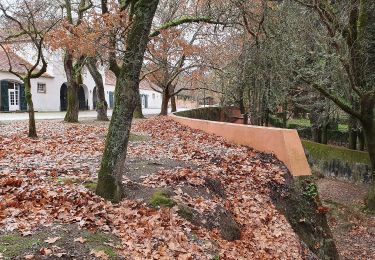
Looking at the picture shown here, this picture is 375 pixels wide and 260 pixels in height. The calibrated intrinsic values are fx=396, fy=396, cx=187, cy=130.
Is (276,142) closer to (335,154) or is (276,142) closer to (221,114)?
(335,154)

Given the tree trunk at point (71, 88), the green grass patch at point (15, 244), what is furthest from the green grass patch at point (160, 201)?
the tree trunk at point (71, 88)

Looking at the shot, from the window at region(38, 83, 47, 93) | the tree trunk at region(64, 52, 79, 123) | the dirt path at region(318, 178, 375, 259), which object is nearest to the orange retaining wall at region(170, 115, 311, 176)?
the dirt path at region(318, 178, 375, 259)

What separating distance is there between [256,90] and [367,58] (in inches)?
241

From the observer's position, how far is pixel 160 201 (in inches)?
255

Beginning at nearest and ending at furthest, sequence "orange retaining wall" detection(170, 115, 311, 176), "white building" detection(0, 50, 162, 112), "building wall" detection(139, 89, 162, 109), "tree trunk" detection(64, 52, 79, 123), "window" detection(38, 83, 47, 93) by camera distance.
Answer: "orange retaining wall" detection(170, 115, 311, 176) → "tree trunk" detection(64, 52, 79, 123) → "white building" detection(0, 50, 162, 112) → "window" detection(38, 83, 47, 93) → "building wall" detection(139, 89, 162, 109)

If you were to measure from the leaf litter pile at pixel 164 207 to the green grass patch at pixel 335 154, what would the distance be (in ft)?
26.9

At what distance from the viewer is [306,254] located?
735 cm

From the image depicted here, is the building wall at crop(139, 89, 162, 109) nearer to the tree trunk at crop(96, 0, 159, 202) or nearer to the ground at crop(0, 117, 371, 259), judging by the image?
the ground at crop(0, 117, 371, 259)

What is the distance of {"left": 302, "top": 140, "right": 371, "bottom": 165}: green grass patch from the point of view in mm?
17452

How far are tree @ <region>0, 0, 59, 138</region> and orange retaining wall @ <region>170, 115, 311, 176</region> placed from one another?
21.8 ft

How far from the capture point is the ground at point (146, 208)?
16.0 feet

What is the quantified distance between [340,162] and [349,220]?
20.5ft

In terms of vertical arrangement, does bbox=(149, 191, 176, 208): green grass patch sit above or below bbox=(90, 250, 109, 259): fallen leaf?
above

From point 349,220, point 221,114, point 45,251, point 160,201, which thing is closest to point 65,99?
point 221,114
